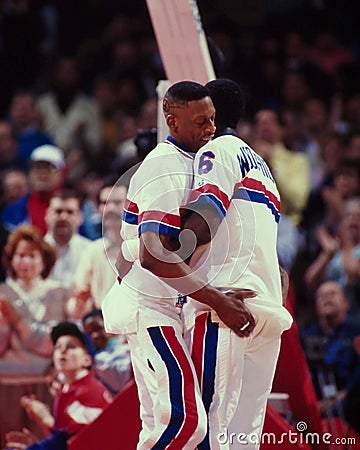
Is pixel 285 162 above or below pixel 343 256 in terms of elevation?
above

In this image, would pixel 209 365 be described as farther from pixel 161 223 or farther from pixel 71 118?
pixel 71 118

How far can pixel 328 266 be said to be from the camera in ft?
32.3

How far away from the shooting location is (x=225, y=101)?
5.81 m

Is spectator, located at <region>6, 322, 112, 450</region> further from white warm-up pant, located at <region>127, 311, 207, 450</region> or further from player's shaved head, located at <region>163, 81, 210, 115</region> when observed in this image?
player's shaved head, located at <region>163, 81, 210, 115</region>

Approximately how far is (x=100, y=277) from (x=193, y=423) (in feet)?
12.4

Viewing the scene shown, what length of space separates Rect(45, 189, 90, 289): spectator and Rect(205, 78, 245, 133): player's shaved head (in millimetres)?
3774

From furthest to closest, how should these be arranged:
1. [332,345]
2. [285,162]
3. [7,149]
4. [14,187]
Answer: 1. [7,149]
2. [14,187]
3. [285,162]
4. [332,345]

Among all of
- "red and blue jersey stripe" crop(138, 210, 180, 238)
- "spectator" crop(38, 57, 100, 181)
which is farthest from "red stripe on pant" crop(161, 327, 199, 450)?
"spectator" crop(38, 57, 100, 181)

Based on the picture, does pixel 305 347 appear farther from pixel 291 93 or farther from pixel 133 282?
pixel 291 93

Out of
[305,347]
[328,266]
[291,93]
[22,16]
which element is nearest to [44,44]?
[22,16]

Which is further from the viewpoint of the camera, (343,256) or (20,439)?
(343,256)

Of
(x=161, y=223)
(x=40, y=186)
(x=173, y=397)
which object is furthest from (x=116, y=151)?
(x=173, y=397)

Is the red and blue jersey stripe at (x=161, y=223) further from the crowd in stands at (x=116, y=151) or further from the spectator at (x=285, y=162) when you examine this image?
the spectator at (x=285, y=162)

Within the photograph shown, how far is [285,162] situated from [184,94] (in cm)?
535
